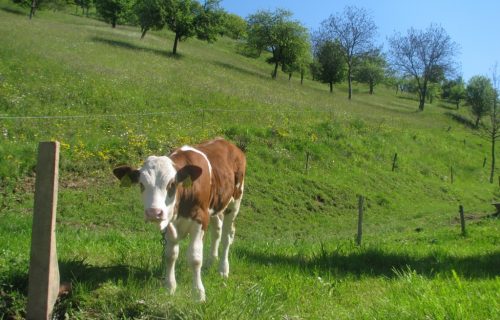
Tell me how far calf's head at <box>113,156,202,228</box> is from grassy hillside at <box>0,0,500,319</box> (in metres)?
0.90

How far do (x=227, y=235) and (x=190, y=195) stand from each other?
2.03 metres

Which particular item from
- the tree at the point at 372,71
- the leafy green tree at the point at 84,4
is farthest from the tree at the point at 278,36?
the leafy green tree at the point at 84,4

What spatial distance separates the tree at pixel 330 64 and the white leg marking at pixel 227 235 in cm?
6870

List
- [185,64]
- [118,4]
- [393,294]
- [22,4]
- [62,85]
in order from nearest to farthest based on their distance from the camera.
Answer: [393,294] < [62,85] < [185,64] < [22,4] < [118,4]

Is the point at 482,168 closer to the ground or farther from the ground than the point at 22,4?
closer to the ground

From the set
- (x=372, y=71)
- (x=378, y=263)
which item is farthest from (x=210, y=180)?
(x=372, y=71)

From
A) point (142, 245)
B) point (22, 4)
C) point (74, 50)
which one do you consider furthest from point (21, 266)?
point (22, 4)

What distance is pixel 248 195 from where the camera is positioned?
2112 centimetres

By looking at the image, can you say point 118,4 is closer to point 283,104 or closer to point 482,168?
point 283,104

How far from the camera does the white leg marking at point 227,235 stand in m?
7.37

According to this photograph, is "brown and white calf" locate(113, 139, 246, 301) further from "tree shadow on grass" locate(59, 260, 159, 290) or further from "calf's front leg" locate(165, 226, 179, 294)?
"tree shadow on grass" locate(59, 260, 159, 290)

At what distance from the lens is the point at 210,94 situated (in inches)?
1364

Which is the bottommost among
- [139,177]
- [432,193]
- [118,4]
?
[432,193]

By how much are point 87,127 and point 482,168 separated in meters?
32.7
